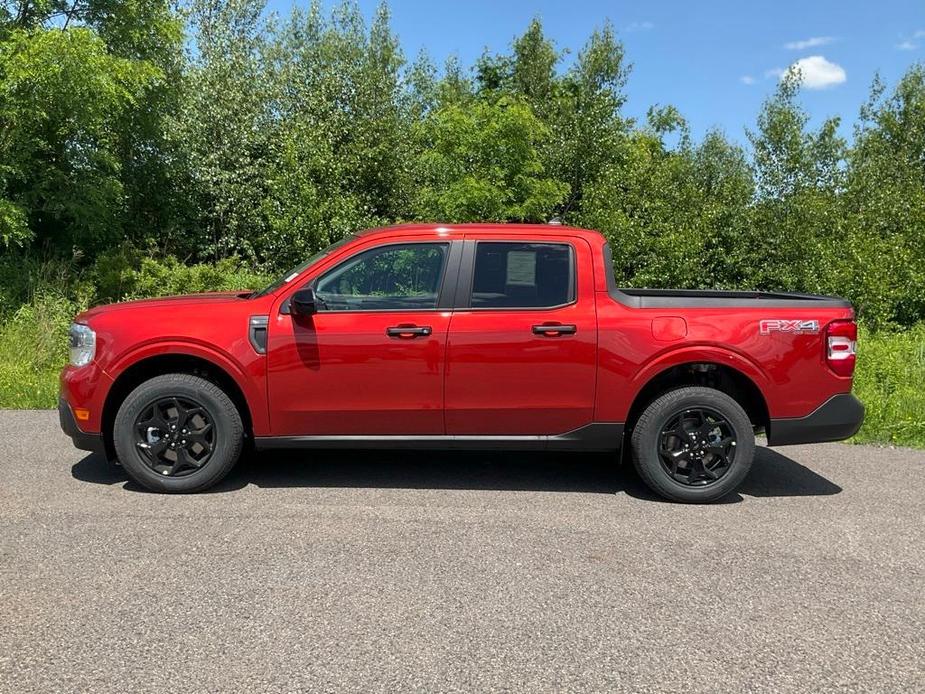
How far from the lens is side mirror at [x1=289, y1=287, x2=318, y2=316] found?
4.62m

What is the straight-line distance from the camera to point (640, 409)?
5000 mm

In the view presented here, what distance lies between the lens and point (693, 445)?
483cm

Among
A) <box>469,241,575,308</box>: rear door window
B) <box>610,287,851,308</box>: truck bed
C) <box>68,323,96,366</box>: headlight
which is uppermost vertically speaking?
<box>469,241,575,308</box>: rear door window

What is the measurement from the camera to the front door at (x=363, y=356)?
15.5ft

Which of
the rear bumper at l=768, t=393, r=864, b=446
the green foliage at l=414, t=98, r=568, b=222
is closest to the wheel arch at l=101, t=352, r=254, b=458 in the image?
the rear bumper at l=768, t=393, r=864, b=446

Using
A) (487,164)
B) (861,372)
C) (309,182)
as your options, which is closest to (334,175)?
(309,182)

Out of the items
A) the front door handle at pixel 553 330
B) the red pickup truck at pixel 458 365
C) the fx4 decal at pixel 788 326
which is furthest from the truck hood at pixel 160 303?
the fx4 decal at pixel 788 326

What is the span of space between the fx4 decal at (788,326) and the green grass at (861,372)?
251 centimetres

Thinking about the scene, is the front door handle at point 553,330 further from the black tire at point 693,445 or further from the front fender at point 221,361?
the front fender at point 221,361

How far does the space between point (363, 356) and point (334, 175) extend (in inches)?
476

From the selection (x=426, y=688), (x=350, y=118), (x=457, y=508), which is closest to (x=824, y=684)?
(x=426, y=688)

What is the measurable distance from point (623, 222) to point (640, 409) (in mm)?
11354

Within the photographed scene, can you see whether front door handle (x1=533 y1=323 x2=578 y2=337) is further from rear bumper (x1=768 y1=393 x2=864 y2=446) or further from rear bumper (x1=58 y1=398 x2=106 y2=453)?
rear bumper (x1=58 y1=398 x2=106 y2=453)

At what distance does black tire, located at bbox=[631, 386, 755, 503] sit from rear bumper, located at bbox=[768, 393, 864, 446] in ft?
0.72
